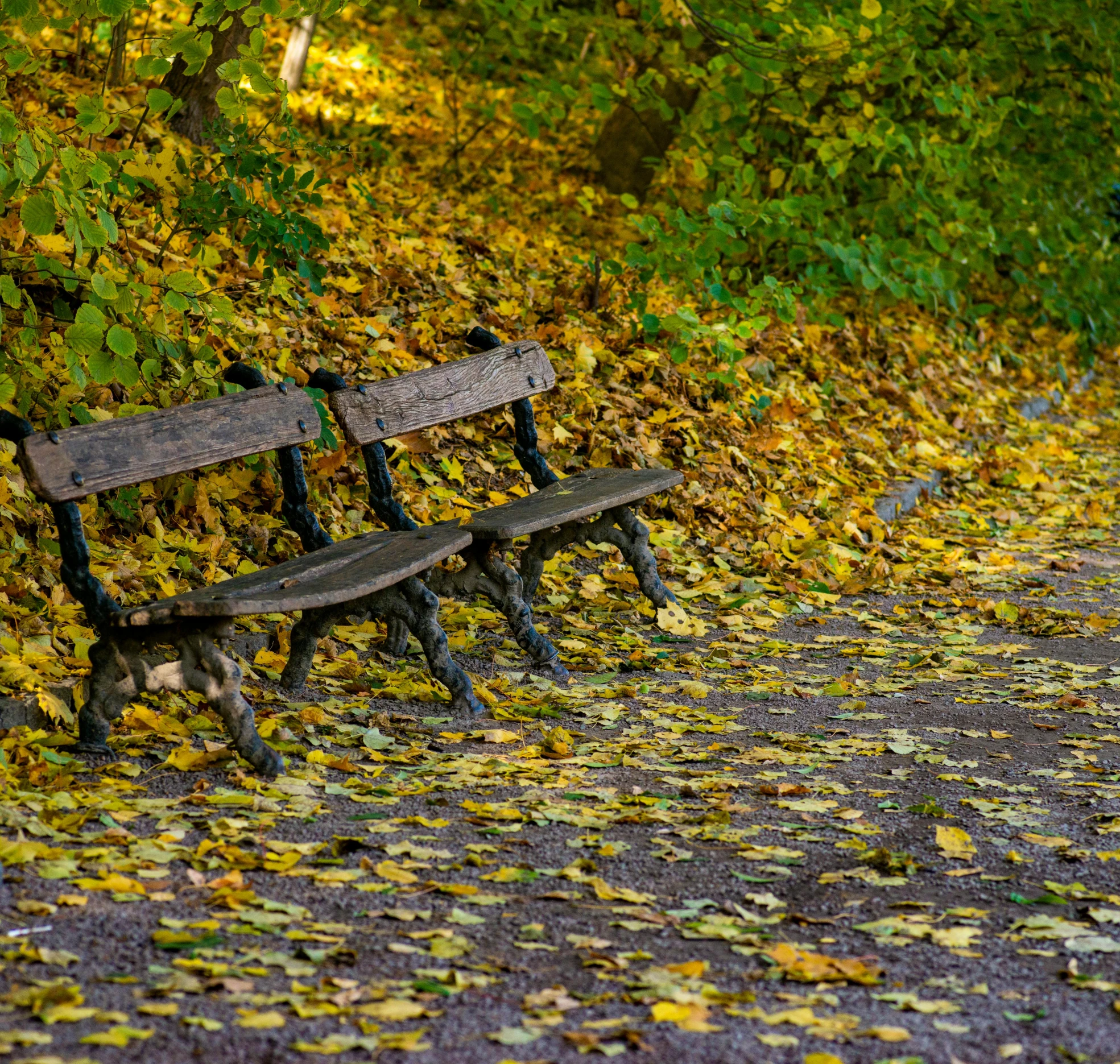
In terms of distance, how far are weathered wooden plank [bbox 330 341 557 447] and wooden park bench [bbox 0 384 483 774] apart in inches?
14.7

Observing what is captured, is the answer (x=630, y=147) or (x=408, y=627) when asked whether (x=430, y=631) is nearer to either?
(x=408, y=627)

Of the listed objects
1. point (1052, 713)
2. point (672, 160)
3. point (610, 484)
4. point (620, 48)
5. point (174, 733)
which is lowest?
point (1052, 713)

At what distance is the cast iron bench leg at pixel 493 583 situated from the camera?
4.44m

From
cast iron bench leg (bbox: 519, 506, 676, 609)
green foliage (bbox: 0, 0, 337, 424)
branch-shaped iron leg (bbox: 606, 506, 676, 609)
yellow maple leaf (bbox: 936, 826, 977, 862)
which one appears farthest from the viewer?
branch-shaped iron leg (bbox: 606, 506, 676, 609)

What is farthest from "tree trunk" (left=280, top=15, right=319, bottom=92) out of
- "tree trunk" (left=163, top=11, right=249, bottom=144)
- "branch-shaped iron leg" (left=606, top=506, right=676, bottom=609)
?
"branch-shaped iron leg" (left=606, top=506, right=676, bottom=609)

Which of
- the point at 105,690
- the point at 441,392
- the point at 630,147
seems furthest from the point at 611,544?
the point at 630,147

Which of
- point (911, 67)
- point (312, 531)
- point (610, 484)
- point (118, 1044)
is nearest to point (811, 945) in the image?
point (118, 1044)

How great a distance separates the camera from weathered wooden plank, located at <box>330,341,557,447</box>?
4402 mm

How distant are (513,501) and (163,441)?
1.59m

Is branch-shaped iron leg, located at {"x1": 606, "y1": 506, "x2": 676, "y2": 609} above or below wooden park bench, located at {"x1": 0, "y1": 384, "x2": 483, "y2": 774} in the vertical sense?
below

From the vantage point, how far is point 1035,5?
9.17 metres

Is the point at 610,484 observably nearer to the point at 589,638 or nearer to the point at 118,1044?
the point at 589,638

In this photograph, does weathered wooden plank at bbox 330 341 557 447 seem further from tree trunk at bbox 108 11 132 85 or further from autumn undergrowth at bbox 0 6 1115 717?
tree trunk at bbox 108 11 132 85

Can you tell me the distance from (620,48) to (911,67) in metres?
2.34
